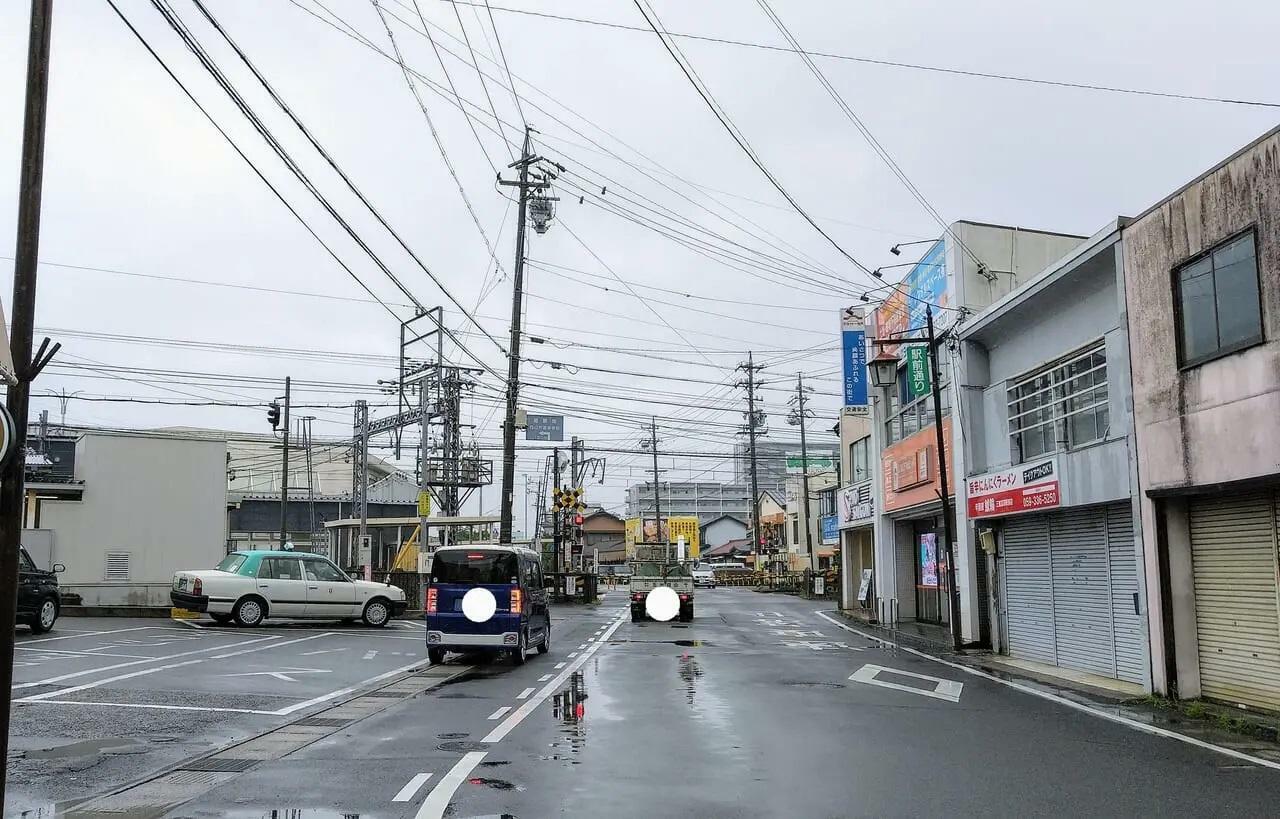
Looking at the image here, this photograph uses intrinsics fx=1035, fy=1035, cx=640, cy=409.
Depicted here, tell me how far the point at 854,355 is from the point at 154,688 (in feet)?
71.1

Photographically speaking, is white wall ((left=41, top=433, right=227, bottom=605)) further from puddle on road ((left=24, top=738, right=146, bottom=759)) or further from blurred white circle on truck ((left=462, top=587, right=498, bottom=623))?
puddle on road ((left=24, top=738, right=146, bottom=759))

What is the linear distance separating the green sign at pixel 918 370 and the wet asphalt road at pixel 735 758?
1144cm

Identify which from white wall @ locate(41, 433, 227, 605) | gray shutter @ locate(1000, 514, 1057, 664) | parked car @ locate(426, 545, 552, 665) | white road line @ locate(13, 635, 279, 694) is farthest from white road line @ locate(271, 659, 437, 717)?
white wall @ locate(41, 433, 227, 605)

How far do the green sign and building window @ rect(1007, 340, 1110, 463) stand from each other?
4603 millimetres

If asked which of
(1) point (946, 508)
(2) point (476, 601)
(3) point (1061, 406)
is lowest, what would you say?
(2) point (476, 601)

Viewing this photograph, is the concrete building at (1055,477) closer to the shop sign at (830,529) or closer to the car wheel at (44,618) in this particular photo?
the car wheel at (44,618)

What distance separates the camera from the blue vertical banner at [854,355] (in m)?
30.2

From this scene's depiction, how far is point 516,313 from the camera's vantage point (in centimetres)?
3181

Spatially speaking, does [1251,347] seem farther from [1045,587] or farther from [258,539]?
[258,539]

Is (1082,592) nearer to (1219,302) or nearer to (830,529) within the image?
(1219,302)

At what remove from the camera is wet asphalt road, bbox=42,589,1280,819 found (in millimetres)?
7531

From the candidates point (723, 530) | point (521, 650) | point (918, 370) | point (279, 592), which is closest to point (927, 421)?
point (918, 370)

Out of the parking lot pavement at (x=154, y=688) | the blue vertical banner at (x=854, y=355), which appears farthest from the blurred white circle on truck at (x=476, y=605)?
the blue vertical banner at (x=854, y=355)

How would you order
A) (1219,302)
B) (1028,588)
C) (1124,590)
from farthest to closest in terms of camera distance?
(1028,588)
(1124,590)
(1219,302)
